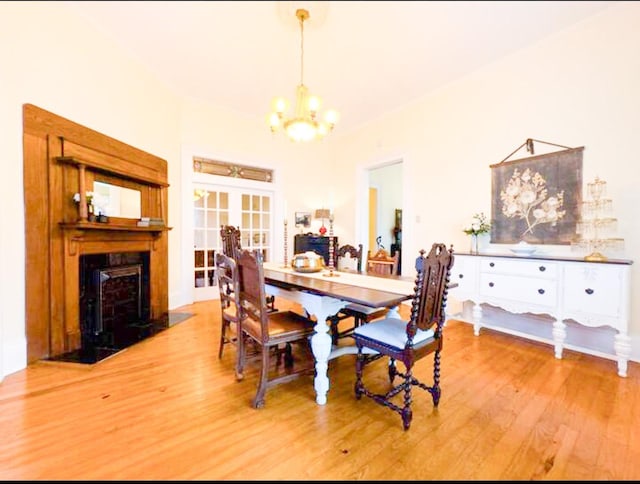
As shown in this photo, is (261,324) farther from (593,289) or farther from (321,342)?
(593,289)

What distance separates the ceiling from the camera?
2.32 metres

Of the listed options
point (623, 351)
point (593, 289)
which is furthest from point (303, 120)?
point (623, 351)

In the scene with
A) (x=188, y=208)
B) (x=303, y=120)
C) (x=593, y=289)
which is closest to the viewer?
(x=593, y=289)

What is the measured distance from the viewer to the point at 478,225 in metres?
3.33

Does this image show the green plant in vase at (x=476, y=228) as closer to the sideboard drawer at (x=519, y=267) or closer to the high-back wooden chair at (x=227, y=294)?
the sideboard drawer at (x=519, y=267)

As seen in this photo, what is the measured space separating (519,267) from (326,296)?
2.09 meters

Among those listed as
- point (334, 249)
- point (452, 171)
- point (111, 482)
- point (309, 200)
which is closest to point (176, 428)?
point (111, 482)

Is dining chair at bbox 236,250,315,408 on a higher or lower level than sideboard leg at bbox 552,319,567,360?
higher

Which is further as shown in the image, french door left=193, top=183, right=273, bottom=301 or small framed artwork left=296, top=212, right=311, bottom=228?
small framed artwork left=296, top=212, right=311, bottom=228

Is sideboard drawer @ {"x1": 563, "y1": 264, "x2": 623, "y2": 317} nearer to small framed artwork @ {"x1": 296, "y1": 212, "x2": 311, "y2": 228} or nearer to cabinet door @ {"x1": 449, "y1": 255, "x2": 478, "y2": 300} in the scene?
cabinet door @ {"x1": 449, "y1": 255, "x2": 478, "y2": 300}

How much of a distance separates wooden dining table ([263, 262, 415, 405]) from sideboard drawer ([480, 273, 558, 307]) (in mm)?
1272

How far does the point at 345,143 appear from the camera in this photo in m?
5.49

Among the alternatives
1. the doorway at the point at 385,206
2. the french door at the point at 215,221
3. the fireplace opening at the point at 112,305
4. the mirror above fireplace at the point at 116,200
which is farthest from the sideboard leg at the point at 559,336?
the mirror above fireplace at the point at 116,200

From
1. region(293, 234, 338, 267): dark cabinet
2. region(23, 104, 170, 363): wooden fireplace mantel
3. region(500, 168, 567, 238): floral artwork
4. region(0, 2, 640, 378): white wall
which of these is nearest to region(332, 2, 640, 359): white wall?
region(0, 2, 640, 378): white wall
